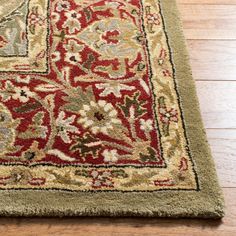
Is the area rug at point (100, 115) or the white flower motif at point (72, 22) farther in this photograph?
the white flower motif at point (72, 22)

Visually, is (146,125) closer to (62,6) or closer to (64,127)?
(64,127)

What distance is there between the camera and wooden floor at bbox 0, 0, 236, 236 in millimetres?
910

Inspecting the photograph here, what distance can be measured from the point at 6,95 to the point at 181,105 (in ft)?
1.53

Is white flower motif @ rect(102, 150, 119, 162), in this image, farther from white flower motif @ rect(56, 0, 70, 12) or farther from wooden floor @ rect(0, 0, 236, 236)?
white flower motif @ rect(56, 0, 70, 12)

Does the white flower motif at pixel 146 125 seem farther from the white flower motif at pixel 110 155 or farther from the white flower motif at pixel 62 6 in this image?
the white flower motif at pixel 62 6

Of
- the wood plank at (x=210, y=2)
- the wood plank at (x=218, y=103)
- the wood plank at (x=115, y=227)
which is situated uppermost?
the wood plank at (x=210, y=2)

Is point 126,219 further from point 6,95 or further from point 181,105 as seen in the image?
point 6,95

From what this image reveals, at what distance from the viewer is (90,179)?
97 cm

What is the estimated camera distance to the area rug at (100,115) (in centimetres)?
95

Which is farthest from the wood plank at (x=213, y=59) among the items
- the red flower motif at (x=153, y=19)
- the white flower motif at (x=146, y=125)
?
the white flower motif at (x=146, y=125)

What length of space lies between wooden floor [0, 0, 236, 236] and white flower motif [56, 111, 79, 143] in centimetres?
21

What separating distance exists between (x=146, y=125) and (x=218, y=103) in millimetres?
227

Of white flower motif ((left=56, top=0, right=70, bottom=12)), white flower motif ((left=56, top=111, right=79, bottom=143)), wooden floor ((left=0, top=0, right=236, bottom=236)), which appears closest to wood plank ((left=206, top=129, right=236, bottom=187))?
wooden floor ((left=0, top=0, right=236, bottom=236))

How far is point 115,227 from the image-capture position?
0.92 meters
